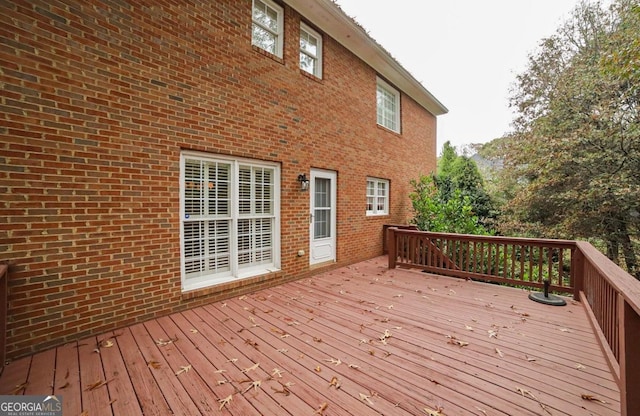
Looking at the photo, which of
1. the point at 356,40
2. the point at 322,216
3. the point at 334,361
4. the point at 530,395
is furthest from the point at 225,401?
the point at 356,40

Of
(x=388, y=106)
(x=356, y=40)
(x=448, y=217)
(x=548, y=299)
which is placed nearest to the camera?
(x=548, y=299)

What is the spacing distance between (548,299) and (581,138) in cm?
571

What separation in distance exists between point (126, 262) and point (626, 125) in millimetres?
11179

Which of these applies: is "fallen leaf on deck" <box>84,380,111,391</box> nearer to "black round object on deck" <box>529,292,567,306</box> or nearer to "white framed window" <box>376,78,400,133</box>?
"black round object on deck" <box>529,292,567,306</box>

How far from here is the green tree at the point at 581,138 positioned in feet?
21.4

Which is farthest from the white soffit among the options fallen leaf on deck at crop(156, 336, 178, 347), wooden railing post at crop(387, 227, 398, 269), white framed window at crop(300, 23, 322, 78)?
fallen leaf on deck at crop(156, 336, 178, 347)

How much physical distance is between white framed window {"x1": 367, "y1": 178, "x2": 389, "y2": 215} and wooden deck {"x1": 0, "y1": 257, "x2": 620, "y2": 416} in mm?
4027

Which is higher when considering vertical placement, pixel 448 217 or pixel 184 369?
pixel 448 217

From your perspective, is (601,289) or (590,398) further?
(601,289)

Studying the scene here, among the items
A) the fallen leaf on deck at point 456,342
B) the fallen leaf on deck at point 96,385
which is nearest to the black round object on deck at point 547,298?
the fallen leaf on deck at point 456,342

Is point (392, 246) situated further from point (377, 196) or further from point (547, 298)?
point (547, 298)

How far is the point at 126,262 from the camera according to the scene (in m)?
3.11

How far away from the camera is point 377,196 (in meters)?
7.69

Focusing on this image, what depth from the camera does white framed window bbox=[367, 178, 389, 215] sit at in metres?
7.41
